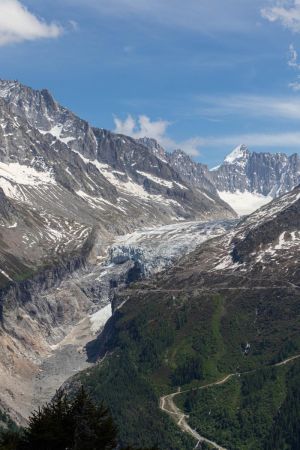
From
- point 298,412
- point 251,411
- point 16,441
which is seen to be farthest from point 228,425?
point 16,441

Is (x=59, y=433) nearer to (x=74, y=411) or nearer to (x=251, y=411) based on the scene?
(x=74, y=411)

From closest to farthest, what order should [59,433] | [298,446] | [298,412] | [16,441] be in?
[59,433] → [16,441] → [298,446] → [298,412]

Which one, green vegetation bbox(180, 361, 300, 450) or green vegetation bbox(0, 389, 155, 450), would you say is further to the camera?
green vegetation bbox(180, 361, 300, 450)

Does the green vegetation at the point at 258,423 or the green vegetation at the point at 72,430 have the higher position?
the green vegetation at the point at 72,430

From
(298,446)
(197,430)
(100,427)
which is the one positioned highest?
(100,427)

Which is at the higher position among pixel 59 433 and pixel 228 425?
pixel 59 433

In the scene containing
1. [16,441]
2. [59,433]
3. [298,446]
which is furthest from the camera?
[298,446]

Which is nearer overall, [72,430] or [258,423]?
[72,430]

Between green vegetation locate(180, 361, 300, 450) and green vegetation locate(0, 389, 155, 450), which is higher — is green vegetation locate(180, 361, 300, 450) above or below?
below

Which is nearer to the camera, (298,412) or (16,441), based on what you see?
(16,441)

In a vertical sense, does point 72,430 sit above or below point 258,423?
above

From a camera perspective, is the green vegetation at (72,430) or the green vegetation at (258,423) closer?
the green vegetation at (72,430)
